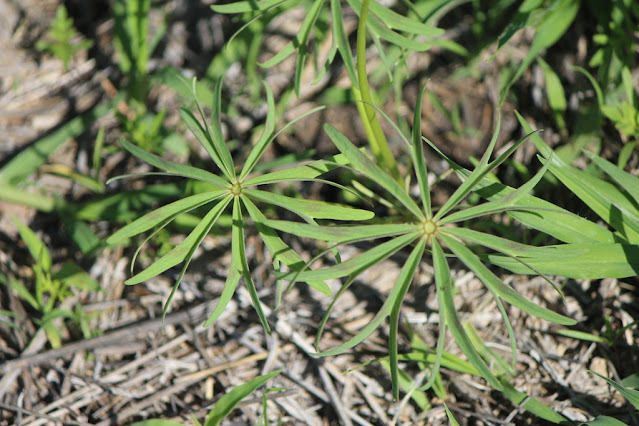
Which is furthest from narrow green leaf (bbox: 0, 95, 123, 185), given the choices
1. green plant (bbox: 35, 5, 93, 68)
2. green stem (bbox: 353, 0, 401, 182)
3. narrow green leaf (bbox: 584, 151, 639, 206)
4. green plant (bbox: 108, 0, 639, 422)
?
narrow green leaf (bbox: 584, 151, 639, 206)

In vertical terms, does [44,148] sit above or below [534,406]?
above

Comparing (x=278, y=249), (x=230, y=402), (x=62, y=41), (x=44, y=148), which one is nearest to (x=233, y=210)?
(x=278, y=249)

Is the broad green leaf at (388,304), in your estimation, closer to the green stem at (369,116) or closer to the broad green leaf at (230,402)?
the broad green leaf at (230,402)

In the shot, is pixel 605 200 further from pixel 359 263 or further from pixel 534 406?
pixel 359 263

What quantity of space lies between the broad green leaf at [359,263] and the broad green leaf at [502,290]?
13 centimetres

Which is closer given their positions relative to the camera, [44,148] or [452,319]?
[452,319]

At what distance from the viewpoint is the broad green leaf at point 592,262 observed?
4.95 ft

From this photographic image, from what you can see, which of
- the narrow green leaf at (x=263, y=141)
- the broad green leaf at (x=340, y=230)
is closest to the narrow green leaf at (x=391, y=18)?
the narrow green leaf at (x=263, y=141)

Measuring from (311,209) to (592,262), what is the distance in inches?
33.1

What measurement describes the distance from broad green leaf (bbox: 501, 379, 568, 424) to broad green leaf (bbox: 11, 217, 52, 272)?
1854 mm

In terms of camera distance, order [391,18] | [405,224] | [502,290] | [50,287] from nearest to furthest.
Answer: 1. [502,290]
2. [405,224]
3. [391,18]
4. [50,287]

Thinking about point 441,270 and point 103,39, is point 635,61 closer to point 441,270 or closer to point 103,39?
point 441,270

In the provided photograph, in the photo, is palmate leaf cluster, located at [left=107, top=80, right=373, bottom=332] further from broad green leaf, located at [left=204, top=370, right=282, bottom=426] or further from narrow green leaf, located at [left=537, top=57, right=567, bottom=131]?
narrow green leaf, located at [left=537, top=57, right=567, bottom=131]

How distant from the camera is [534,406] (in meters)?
1.77
